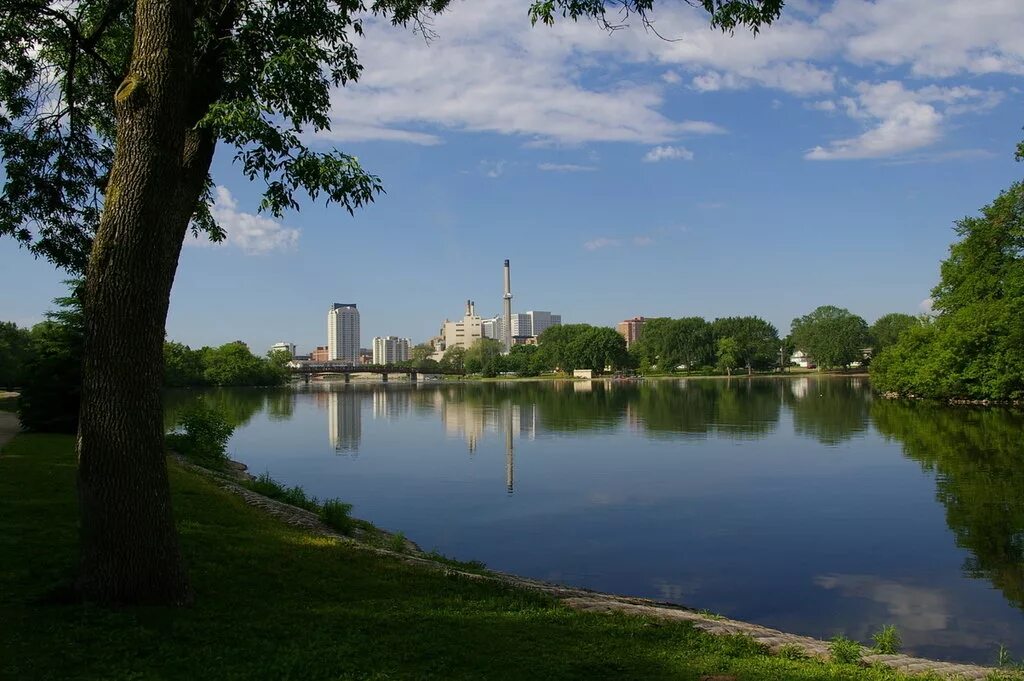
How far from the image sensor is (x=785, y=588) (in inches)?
512

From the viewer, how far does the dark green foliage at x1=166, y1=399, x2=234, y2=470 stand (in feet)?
81.0

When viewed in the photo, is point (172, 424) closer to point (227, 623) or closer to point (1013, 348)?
point (227, 623)

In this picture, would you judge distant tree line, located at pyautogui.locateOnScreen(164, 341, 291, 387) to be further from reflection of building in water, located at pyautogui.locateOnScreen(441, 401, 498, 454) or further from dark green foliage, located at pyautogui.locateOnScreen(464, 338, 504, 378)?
reflection of building in water, located at pyautogui.locateOnScreen(441, 401, 498, 454)

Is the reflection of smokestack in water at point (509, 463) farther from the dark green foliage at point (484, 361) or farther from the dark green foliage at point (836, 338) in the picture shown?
the dark green foliage at point (484, 361)

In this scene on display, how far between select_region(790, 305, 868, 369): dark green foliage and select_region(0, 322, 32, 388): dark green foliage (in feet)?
427

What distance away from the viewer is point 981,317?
177 feet

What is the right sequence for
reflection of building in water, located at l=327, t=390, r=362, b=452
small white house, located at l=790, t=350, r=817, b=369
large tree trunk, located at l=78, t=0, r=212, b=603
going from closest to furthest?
large tree trunk, located at l=78, t=0, r=212, b=603 → reflection of building in water, located at l=327, t=390, r=362, b=452 → small white house, located at l=790, t=350, r=817, b=369

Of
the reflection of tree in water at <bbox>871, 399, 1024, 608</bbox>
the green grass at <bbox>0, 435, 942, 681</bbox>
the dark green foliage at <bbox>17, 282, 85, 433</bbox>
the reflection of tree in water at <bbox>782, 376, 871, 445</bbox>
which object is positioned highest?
the dark green foliage at <bbox>17, 282, 85, 433</bbox>

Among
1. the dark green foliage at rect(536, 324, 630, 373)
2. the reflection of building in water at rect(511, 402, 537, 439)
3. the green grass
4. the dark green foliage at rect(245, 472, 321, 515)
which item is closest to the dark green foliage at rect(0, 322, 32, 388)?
the reflection of building in water at rect(511, 402, 537, 439)

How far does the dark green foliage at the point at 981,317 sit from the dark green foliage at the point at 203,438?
150 ft

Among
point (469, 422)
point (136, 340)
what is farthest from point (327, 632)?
point (469, 422)

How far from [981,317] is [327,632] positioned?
59393 mm

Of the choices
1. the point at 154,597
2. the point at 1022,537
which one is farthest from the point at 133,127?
the point at 1022,537

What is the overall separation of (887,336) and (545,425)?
122 metres
